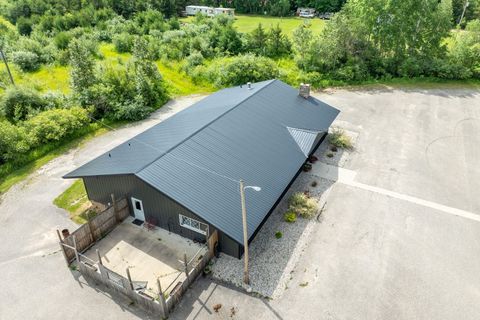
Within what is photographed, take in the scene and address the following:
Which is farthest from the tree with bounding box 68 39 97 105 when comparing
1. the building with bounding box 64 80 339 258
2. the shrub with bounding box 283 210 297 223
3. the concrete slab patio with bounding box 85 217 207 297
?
the shrub with bounding box 283 210 297 223

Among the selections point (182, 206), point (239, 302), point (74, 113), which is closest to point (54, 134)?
point (74, 113)

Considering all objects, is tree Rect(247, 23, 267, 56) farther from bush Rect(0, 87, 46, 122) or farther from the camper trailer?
the camper trailer

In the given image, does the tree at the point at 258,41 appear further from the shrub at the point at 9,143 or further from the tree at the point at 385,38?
the shrub at the point at 9,143

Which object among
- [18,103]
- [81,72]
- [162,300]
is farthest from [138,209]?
[81,72]

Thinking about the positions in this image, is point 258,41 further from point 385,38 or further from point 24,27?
point 24,27

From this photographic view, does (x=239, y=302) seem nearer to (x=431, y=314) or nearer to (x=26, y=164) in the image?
(x=431, y=314)

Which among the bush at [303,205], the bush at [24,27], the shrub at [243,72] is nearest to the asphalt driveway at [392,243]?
the bush at [303,205]
